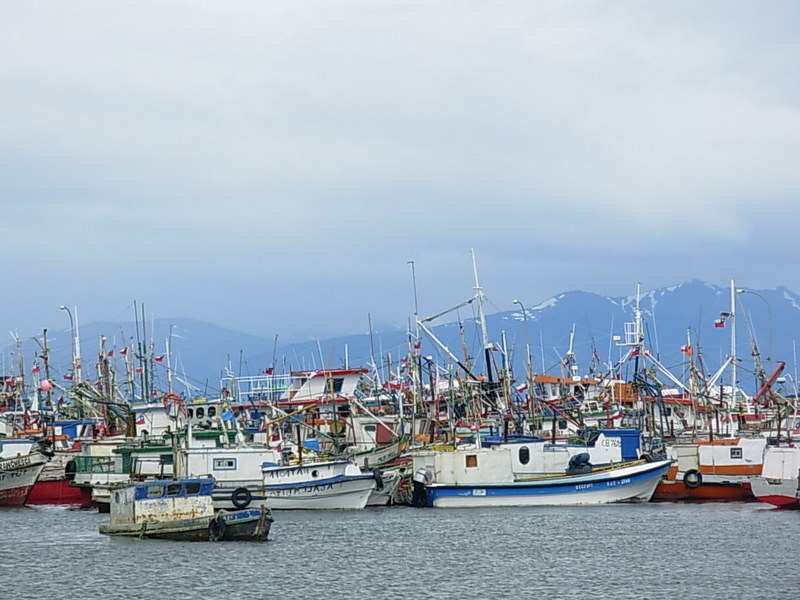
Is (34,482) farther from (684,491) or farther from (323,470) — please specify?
(684,491)

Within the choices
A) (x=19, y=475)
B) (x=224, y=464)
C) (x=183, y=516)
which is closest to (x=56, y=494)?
(x=19, y=475)

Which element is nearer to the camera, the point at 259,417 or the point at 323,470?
the point at 323,470

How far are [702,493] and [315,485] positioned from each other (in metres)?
18.6

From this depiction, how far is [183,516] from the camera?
151ft

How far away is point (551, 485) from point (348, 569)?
1896 cm

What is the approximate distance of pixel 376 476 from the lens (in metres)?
57.6

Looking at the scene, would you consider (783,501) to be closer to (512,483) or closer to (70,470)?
(512,483)

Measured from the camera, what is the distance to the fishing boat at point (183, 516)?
45344 millimetres

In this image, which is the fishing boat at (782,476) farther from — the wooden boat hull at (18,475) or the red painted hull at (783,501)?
the wooden boat hull at (18,475)

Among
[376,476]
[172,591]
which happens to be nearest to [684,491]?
[376,476]

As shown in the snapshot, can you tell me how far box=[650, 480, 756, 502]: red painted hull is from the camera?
61094 millimetres

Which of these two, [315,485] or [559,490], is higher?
[315,485]

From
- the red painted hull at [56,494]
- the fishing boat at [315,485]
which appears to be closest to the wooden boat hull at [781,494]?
the fishing boat at [315,485]

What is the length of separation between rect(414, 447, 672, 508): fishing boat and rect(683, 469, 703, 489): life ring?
248 centimetres
